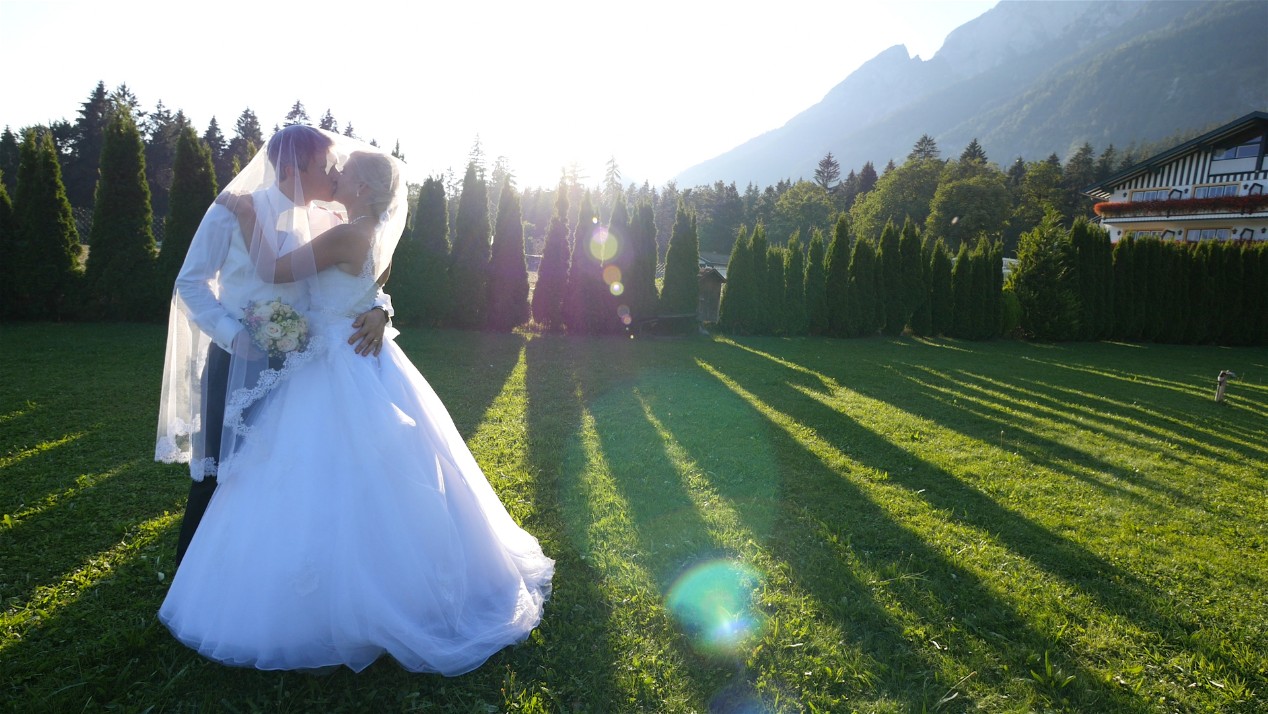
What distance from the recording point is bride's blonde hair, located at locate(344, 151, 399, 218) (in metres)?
2.66

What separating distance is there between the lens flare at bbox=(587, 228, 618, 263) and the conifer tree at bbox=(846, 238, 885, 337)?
801 cm

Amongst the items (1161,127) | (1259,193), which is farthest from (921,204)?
(1161,127)

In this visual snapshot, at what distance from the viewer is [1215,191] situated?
3222 cm

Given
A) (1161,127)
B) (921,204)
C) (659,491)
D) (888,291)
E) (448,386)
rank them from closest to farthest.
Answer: (659,491), (448,386), (888,291), (921,204), (1161,127)

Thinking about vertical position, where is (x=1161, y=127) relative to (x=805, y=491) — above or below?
above

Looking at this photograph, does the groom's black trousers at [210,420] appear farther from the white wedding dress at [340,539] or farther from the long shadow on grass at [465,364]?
the long shadow on grass at [465,364]

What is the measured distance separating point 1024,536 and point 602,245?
1201 cm

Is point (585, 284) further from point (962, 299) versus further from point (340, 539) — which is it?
point (962, 299)

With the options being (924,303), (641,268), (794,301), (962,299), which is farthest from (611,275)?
(962,299)

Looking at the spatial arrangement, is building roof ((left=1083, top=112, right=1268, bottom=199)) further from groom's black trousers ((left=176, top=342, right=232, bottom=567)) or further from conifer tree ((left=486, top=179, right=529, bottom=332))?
groom's black trousers ((left=176, top=342, right=232, bottom=567))

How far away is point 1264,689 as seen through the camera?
8.87ft

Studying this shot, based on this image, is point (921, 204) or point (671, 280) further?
point (921, 204)

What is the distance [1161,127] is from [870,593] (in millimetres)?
201290

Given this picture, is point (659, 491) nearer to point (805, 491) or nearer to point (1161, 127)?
point (805, 491)
